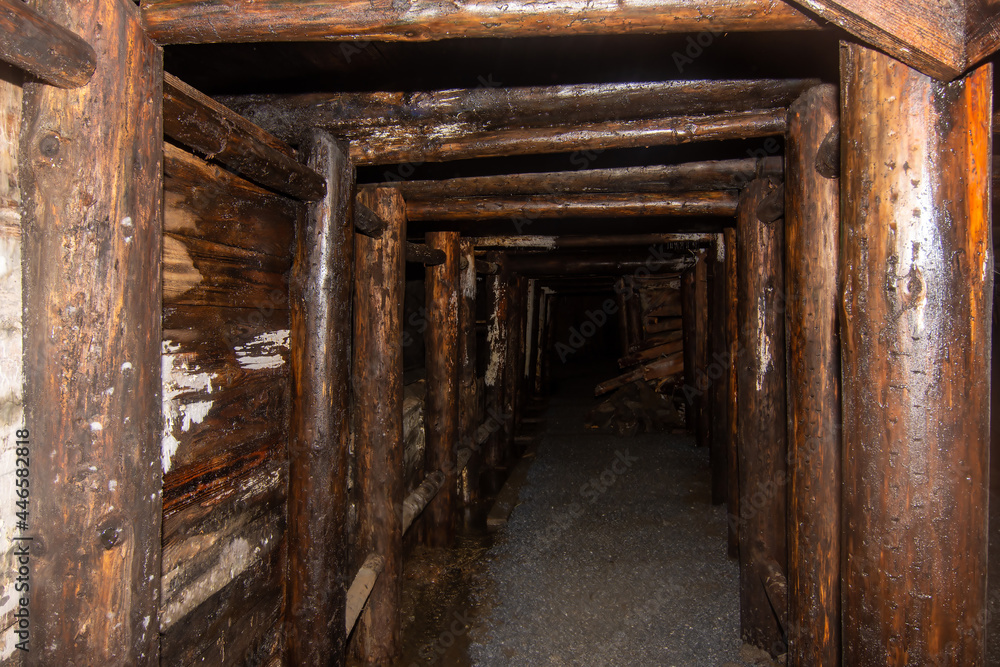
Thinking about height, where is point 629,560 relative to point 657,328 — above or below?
below

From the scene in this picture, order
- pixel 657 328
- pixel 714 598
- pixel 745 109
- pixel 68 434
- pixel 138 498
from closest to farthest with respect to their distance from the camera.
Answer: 1. pixel 68 434
2. pixel 138 498
3. pixel 745 109
4. pixel 714 598
5. pixel 657 328

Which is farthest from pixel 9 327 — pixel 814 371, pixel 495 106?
pixel 814 371

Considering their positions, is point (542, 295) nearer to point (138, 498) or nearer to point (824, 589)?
point (824, 589)

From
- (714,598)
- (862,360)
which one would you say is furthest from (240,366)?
(714,598)

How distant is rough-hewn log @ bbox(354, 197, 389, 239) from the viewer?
2805 mm

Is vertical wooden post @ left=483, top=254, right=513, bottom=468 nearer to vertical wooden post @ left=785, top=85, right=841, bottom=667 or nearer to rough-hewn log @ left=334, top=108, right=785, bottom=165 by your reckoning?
rough-hewn log @ left=334, top=108, right=785, bottom=165

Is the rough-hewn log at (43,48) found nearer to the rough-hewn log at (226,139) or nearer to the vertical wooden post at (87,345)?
the vertical wooden post at (87,345)

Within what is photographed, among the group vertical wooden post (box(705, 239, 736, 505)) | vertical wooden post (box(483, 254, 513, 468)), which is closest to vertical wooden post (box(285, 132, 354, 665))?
vertical wooden post (box(705, 239, 736, 505))

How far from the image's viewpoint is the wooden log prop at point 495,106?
2.11 metres

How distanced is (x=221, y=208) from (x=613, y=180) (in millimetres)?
2038

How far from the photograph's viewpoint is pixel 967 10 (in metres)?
1.17

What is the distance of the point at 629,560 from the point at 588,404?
6.93 meters

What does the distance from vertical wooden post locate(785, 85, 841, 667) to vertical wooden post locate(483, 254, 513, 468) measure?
15.1 feet

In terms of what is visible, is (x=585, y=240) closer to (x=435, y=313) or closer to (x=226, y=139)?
(x=435, y=313)
